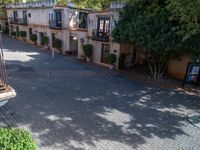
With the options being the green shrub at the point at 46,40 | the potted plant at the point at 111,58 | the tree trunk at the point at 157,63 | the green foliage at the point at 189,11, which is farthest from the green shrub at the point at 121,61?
the green shrub at the point at 46,40

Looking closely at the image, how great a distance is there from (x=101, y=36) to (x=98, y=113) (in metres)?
11.0

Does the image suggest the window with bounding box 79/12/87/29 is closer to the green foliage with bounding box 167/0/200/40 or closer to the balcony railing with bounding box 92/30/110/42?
the balcony railing with bounding box 92/30/110/42

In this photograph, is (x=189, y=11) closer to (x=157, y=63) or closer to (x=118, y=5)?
(x=157, y=63)

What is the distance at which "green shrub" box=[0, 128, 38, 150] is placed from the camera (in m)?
4.50

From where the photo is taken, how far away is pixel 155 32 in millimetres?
13445

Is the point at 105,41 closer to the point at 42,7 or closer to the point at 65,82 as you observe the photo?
the point at 65,82

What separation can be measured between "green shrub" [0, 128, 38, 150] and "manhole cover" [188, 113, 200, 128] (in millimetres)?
7537

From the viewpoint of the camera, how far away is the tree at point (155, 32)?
40.8 feet

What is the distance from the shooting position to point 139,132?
854 cm

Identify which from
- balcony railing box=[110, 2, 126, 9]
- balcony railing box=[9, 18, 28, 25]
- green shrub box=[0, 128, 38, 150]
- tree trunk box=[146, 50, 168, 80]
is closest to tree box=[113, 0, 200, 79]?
tree trunk box=[146, 50, 168, 80]

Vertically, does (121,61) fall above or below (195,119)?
above

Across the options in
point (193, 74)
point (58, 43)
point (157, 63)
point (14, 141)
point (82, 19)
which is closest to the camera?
point (14, 141)

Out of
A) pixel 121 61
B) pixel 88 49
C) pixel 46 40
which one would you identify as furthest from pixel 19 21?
pixel 121 61

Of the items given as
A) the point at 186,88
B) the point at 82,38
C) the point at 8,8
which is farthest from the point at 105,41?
the point at 8,8
